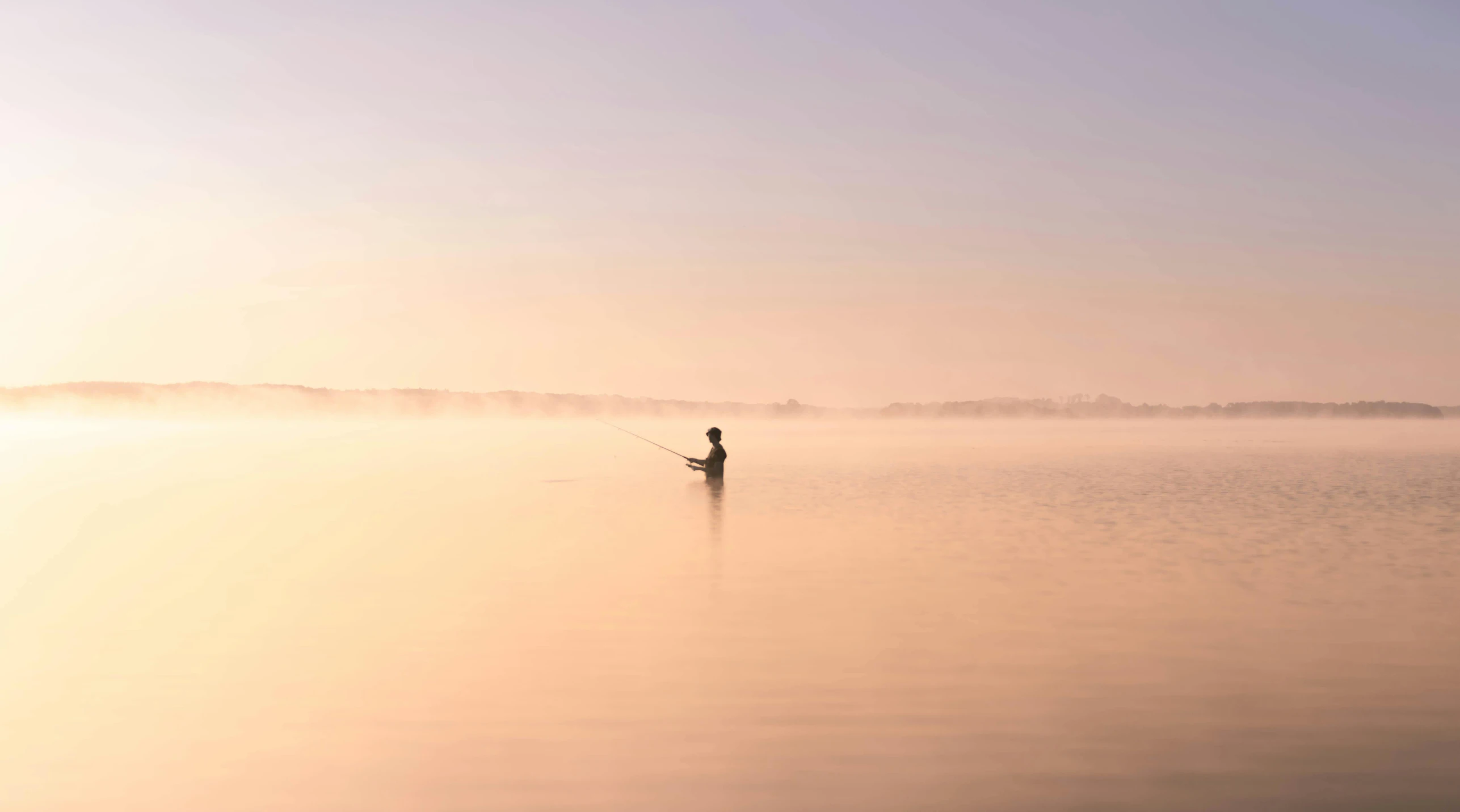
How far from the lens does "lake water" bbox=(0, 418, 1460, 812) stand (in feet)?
24.0

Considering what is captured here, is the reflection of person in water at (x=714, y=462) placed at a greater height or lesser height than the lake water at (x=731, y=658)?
greater

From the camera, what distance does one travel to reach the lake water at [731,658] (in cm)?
732

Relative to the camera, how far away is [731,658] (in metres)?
10.8

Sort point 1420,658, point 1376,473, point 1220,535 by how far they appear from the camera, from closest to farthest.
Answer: point 1420,658
point 1220,535
point 1376,473

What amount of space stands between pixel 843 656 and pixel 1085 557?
27.6ft

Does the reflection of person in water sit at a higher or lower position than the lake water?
higher

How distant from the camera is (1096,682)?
981 cm

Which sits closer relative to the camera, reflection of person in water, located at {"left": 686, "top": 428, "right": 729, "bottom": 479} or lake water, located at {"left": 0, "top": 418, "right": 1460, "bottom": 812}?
lake water, located at {"left": 0, "top": 418, "right": 1460, "bottom": 812}

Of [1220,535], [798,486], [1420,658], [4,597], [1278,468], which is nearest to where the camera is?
[1420,658]

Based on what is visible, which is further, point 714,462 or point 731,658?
point 714,462

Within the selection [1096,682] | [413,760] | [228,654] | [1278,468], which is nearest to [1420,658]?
[1096,682]

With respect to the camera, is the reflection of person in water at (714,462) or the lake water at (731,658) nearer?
the lake water at (731,658)

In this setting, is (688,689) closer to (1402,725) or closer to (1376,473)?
(1402,725)

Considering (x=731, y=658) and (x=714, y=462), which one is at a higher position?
(x=714, y=462)
